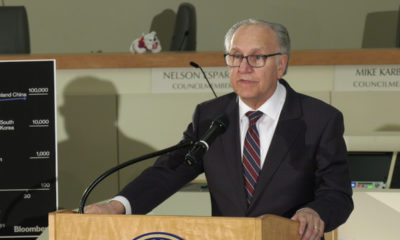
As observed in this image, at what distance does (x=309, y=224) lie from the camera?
1.52m

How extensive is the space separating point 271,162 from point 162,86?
2.19 m

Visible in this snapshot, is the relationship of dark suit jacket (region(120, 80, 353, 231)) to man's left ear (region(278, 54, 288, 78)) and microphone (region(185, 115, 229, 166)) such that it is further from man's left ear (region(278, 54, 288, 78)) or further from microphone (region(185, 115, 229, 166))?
microphone (region(185, 115, 229, 166))

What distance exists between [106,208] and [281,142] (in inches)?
21.2

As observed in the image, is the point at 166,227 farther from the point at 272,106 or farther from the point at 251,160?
the point at 272,106

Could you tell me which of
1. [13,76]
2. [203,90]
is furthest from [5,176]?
[203,90]

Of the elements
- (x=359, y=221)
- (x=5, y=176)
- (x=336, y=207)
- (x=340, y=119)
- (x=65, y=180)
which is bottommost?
(x=65, y=180)

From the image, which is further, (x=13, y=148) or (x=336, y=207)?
(x=13, y=148)

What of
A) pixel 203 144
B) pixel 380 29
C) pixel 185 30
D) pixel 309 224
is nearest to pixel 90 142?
pixel 185 30

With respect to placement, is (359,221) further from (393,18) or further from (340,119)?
(393,18)

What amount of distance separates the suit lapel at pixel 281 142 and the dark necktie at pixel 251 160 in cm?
4

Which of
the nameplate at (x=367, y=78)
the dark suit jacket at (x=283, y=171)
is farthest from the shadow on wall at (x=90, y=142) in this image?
the dark suit jacket at (x=283, y=171)

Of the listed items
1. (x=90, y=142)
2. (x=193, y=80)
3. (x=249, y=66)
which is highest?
(x=249, y=66)

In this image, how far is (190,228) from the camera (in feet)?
4.42

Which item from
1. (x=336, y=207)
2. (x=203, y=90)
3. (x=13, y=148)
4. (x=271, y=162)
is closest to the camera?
(x=336, y=207)
